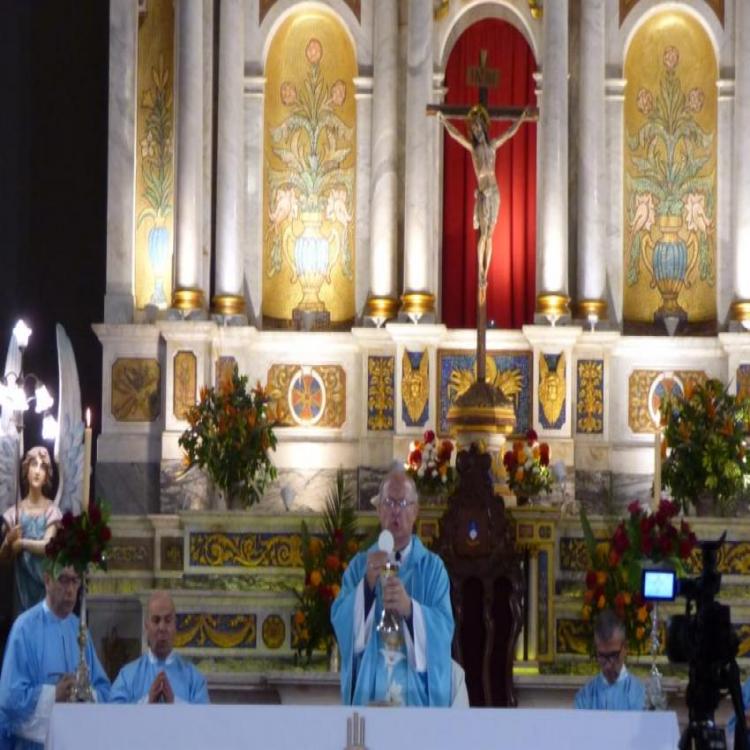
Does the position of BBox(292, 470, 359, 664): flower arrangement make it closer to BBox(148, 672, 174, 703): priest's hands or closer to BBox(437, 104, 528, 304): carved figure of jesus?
BBox(437, 104, 528, 304): carved figure of jesus

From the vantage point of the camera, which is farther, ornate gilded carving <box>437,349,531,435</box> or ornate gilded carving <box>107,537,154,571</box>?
ornate gilded carving <box>437,349,531,435</box>

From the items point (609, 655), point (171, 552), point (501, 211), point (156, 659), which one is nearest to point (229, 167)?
point (501, 211)

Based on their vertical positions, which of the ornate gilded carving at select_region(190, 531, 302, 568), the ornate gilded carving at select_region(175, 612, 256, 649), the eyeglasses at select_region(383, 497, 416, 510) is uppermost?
the eyeglasses at select_region(383, 497, 416, 510)

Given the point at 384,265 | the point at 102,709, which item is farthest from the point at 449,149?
the point at 102,709

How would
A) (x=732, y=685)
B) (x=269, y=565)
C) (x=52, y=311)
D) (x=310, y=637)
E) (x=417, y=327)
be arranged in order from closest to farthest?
(x=732, y=685) < (x=310, y=637) < (x=269, y=565) < (x=417, y=327) < (x=52, y=311)

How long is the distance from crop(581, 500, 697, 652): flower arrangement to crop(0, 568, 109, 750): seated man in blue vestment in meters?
4.78

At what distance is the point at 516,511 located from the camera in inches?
714

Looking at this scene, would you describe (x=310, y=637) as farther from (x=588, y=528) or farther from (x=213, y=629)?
(x=588, y=528)

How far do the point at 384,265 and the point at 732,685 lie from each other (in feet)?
43.0

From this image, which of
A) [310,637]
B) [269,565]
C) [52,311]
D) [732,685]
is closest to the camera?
[732,685]

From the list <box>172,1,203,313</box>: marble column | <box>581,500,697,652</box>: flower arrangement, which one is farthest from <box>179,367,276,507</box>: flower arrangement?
<box>581,500,697,652</box>: flower arrangement

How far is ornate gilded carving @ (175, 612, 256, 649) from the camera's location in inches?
715

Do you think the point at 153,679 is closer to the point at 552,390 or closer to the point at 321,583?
the point at 321,583

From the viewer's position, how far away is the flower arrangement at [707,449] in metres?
19.8
